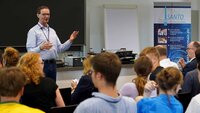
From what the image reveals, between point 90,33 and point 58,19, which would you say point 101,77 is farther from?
point 90,33

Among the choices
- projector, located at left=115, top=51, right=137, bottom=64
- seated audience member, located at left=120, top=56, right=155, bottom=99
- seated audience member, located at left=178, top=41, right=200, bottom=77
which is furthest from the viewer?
projector, located at left=115, top=51, right=137, bottom=64

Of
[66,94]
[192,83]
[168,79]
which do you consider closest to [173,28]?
[192,83]

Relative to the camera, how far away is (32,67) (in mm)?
3510

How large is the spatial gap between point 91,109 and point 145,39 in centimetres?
817

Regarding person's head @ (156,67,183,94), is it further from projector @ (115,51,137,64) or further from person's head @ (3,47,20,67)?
projector @ (115,51,137,64)

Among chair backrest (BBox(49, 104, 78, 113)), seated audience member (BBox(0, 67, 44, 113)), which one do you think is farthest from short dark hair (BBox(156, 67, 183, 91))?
seated audience member (BBox(0, 67, 44, 113))

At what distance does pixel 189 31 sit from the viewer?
10.1 meters

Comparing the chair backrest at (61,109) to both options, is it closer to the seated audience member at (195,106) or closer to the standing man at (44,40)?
the seated audience member at (195,106)

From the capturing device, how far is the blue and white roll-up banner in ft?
31.9

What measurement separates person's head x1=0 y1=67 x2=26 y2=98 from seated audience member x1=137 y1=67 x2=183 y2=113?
981 millimetres

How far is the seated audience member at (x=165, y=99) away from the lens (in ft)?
8.98

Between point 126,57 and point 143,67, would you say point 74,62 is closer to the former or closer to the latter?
point 126,57

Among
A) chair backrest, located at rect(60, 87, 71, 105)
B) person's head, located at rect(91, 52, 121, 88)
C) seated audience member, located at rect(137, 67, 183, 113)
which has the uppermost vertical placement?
person's head, located at rect(91, 52, 121, 88)

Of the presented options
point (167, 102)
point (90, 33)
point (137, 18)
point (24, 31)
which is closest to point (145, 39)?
point (137, 18)
